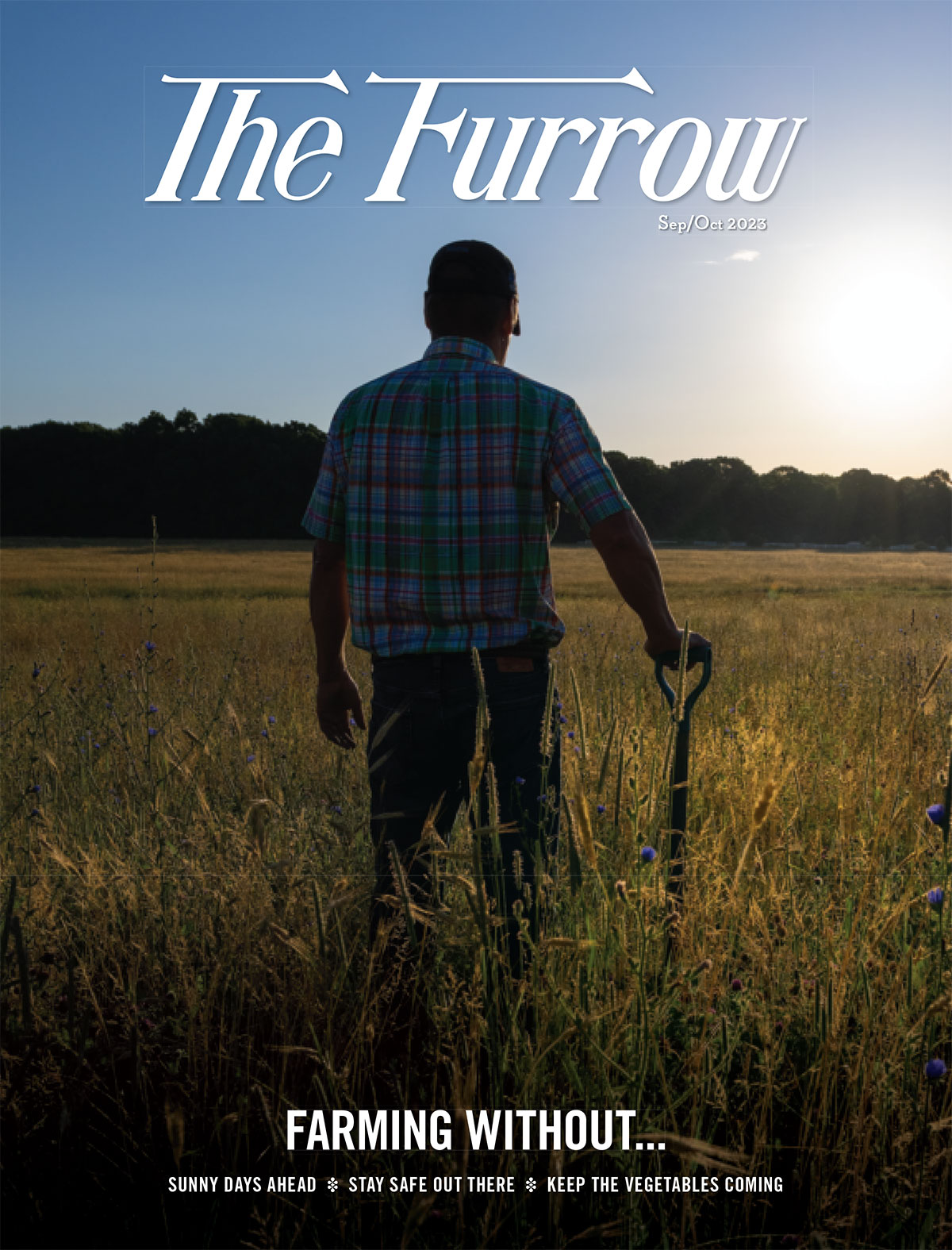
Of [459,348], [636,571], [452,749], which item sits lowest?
[452,749]

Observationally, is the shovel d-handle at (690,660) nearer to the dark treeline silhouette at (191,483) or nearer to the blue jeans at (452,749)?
the blue jeans at (452,749)

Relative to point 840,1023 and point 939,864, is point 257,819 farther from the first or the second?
point 939,864

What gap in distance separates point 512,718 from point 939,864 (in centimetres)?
105

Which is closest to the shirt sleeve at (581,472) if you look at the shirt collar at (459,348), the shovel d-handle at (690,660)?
the shirt collar at (459,348)

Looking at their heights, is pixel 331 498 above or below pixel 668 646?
above

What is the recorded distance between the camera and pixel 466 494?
1.98m

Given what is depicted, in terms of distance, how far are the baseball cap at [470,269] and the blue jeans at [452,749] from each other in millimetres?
887

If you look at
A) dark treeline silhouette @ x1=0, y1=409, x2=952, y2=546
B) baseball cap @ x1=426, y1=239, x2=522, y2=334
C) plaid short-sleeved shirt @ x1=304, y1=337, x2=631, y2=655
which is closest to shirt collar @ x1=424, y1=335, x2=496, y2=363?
plaid short-sleeved shirt @ x1=304, y1=337, x2=631, y2=655

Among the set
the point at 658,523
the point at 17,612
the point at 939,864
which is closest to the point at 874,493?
the point at 658,523

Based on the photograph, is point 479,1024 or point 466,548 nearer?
point 479,1024

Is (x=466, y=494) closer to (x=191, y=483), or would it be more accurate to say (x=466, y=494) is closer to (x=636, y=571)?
(x=636, y=571)

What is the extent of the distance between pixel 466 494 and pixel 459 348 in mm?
370

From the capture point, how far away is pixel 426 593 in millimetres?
1990

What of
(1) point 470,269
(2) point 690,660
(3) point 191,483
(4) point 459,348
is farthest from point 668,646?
(3) point 191,483
